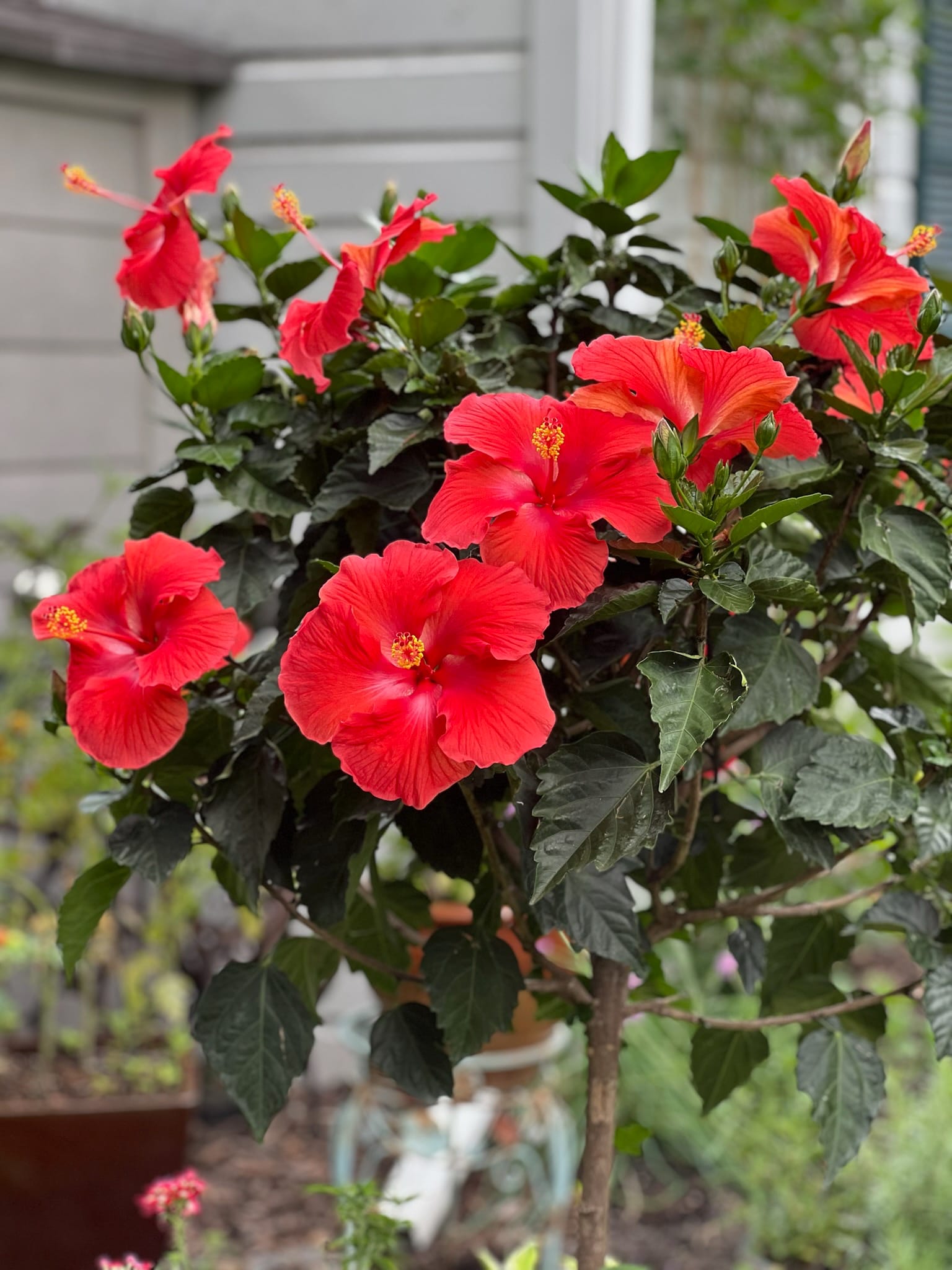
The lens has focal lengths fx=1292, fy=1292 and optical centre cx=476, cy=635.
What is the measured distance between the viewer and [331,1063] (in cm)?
259

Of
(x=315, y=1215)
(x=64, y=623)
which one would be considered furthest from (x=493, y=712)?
A: (x=315, y=1215)

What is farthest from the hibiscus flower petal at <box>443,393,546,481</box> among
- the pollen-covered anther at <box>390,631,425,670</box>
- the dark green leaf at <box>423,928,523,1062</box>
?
the dark green leaf at <box>423,928,523,1062</box>

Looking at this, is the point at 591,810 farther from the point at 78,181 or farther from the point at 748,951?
the point at 78,181

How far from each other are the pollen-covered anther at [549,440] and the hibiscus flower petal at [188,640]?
0.62 feet

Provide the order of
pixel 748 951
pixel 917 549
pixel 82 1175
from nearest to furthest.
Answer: pixel 917 549
pixel 748 951
pixel 82 1175

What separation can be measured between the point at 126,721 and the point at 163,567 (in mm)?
89

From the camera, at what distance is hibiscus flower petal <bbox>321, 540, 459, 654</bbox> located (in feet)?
2.00

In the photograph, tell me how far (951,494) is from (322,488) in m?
0.34

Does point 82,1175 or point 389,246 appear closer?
point 389,246

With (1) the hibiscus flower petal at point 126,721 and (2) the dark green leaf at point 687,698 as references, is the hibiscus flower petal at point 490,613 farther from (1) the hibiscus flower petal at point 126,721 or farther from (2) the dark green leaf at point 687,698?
(1) the hibiscus flower petal at point 126,721

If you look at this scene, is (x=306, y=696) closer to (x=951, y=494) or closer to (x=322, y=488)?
(x=322, y=488)

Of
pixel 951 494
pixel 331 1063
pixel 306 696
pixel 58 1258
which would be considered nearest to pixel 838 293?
pixel 951 494

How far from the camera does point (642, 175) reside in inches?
32.4

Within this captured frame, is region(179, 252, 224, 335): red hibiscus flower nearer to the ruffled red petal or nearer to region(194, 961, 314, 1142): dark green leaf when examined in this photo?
the ruffled red petal
